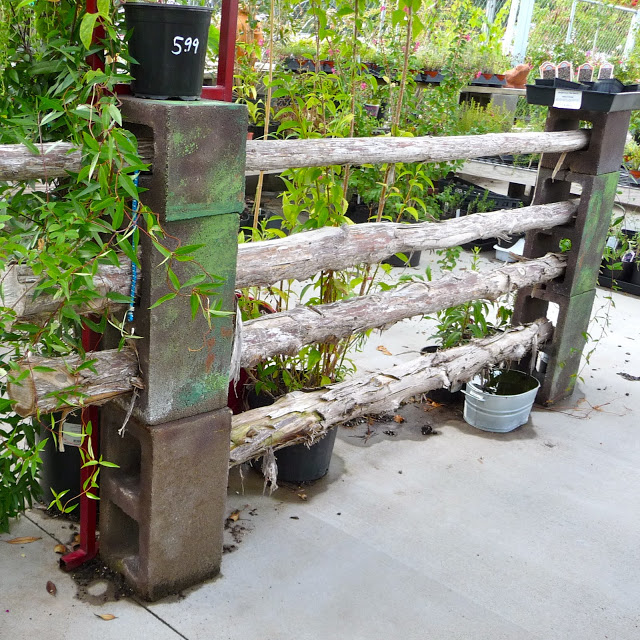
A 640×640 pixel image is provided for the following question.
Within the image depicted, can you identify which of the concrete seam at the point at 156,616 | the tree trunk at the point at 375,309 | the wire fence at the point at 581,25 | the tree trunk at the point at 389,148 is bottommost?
the concrete seam at the point at 156,616

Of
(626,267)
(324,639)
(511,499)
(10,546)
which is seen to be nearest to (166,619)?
(324,639)

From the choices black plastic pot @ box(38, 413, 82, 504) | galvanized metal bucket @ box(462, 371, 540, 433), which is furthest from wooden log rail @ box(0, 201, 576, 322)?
galvanized metal bucket @ box(462, 371, 540, 433)

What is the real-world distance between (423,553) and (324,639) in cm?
62

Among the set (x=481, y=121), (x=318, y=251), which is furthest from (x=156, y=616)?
(x=481, y=121)

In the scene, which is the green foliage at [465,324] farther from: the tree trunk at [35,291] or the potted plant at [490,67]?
the potted plant at [490,67]

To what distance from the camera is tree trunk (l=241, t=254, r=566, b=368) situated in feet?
9.43

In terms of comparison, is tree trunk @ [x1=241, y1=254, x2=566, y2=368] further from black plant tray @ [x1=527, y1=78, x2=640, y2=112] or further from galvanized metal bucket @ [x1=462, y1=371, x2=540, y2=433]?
black plant tray @ [x1=527, y1=78, x2=640, y2=112]

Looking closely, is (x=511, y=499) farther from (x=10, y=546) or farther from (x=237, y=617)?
(x=10, y=546)

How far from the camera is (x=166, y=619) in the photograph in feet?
7.97

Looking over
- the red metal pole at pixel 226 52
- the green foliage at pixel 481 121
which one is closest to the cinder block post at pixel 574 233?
the red metal pole at pixel 226 52

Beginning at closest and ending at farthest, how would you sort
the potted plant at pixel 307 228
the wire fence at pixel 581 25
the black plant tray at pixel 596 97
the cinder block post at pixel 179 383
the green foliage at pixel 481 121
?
the cinder block post at pixel 179 383 < the potted plant at pixel 307 228 < the black plant tray at pixel 596 97 < the green foliage at pixel 481 121 < the wire fence at pixel 581 25

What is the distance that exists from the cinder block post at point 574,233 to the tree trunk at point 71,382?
A: 2.56 m

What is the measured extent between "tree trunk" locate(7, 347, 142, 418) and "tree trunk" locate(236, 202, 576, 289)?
1.83 feet

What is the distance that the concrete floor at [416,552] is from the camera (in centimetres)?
246
